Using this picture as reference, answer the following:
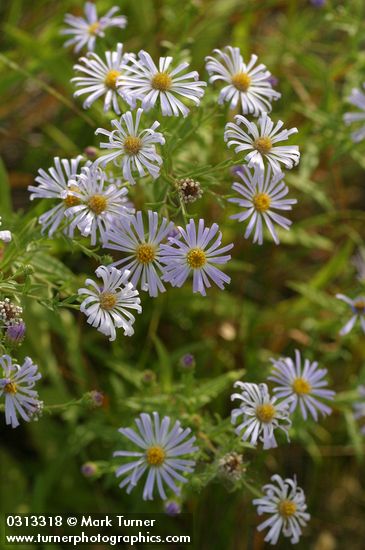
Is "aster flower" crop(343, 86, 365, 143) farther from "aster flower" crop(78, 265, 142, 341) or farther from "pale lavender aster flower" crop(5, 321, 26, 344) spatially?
"pale lavender aster flower" crop(5, 321, 26, 344)

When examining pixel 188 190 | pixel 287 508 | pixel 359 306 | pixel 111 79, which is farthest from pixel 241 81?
pixel 287 508

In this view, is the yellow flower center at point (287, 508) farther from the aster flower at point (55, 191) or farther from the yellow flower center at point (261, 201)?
the aster flower at point (55, 191)

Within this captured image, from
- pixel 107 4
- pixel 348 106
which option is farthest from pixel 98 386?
pixel 107 4

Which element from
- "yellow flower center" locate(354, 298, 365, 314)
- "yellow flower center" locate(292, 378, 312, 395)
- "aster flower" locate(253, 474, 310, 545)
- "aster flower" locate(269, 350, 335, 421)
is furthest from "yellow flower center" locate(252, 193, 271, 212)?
"aster flower" locate(253, 474, 310, 545)

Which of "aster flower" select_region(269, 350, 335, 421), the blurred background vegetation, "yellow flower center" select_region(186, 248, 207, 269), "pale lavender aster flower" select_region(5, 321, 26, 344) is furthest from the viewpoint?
the blurred background vegetation

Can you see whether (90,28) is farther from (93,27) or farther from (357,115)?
(357,115)
